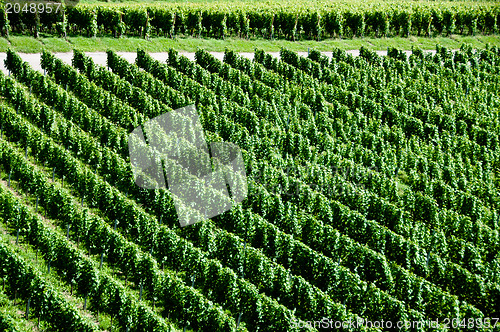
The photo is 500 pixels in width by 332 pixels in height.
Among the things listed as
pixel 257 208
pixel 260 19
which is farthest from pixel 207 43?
pixel 257 208

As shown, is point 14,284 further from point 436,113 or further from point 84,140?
point 436,113

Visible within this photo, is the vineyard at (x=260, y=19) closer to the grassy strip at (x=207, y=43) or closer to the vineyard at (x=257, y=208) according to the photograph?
the grassy strip at (x=207, y=43)

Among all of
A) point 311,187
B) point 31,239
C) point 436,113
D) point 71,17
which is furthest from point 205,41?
point 31,239

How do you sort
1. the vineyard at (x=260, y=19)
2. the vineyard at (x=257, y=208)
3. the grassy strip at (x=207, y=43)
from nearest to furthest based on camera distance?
the vineyard at (x=257, y=208), the grassy strip at (x=207, y=43), the vineyard at (x=260, y=19)

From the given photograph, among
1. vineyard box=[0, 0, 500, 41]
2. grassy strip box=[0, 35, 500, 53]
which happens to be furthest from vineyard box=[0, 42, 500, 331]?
Answer: vineyard box=[0, 0, 500, 41]

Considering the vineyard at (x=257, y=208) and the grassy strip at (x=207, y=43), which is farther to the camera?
the grassy strip at (x=207, y=43)

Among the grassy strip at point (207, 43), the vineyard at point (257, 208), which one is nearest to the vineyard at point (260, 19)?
the grassy strip at point (207, 43)

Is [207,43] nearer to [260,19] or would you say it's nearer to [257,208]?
[260,19]
